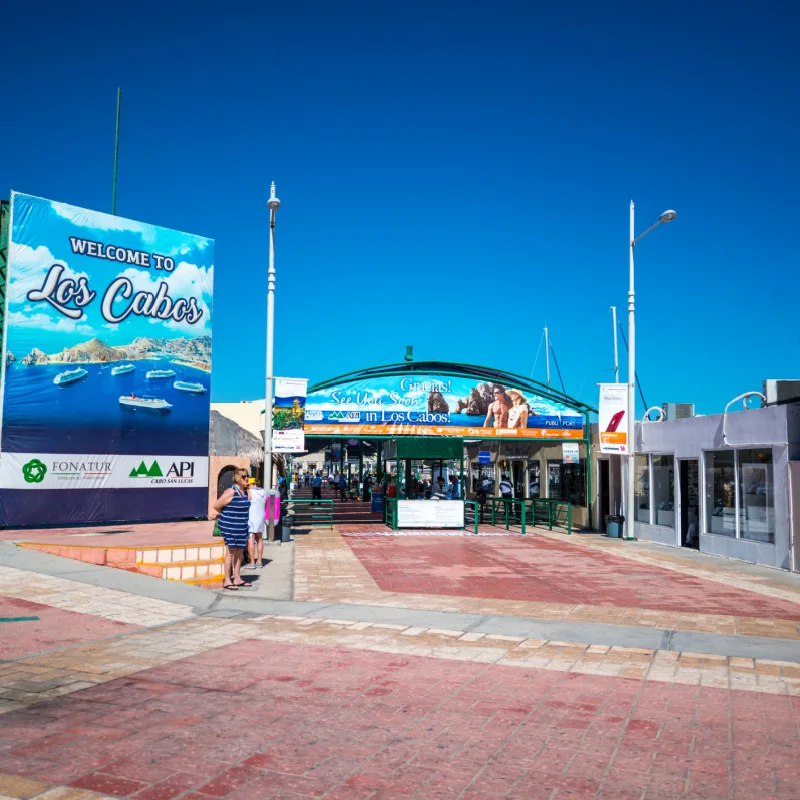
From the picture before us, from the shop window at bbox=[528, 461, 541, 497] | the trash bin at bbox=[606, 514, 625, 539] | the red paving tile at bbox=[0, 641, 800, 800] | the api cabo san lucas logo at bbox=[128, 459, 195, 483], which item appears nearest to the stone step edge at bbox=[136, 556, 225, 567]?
the red paving tile at bbox=[0, 641, 800, 800]

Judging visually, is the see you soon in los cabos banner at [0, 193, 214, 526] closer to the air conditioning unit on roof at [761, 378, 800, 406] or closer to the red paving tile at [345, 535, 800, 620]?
the red paving tile at [345, 535, 800, 620]

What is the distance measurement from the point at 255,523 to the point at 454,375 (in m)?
12.5

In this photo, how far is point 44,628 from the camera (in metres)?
7.83

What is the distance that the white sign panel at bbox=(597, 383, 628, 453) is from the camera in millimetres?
20609

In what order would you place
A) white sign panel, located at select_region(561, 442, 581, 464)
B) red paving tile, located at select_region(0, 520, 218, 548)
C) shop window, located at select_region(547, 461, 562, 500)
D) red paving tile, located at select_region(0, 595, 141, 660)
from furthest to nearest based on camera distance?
shop window, located at select_region(547, 461, 562, 500) < white sign panel, located at select_region(561, 442, 581, 464) < red paving tile, located at select_region(0, 520, 218, 548) < red paving tile, located at select_region(0, 595, 141, 660)

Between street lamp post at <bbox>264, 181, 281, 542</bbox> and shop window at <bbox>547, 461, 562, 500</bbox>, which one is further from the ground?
street lamp post at <bbox>264, 181, 281, 542</bbox>

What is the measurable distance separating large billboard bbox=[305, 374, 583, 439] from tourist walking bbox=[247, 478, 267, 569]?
9.37 metres

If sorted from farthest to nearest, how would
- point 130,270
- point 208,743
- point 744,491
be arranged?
point 130,270
point 744,491
point 208,743

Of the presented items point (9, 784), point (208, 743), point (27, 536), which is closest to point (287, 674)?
point (208, 743)

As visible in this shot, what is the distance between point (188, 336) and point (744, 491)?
15.8 meters

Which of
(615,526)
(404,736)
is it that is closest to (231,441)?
(615,526)

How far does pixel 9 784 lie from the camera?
3975 mm

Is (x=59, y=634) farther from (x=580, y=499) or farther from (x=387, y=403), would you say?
(x=580, y=499)

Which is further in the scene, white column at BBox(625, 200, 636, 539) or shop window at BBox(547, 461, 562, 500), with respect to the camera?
shop window at BBox(547, 461, 562, 500)
